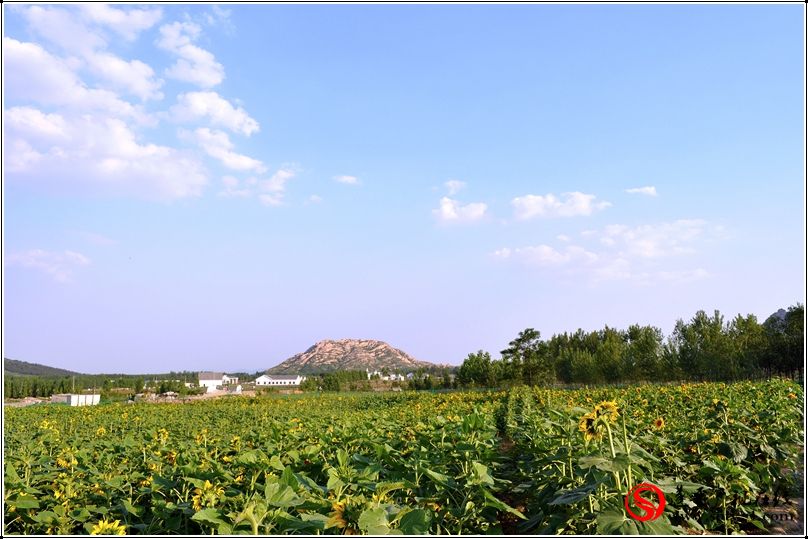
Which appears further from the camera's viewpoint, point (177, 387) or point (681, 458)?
point (177, 387)

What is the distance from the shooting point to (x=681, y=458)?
462 cm

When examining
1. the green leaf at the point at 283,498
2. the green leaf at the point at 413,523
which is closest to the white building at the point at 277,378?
the green leaf at the point at 283,498

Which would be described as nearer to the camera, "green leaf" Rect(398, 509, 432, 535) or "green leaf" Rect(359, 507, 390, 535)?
"green leaf" Rect(359, 507, 390, 535)

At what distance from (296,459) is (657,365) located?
37.7 meters

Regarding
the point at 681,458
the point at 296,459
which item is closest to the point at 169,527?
the point at 296,459

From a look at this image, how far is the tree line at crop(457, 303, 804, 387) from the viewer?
109ft

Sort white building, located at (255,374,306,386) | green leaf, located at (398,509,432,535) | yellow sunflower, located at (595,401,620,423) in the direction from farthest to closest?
1. white building, located at (255,374,306,386)
2. yellow sunflower, located at (595,401,620,423)
3. green leaf, located at (398,509,432,535)

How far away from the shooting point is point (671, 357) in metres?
36.5

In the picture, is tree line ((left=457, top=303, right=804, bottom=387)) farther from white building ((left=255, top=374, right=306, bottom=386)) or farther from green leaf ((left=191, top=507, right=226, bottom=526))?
white building ((left=255, top=374, right=306, bottom=386))

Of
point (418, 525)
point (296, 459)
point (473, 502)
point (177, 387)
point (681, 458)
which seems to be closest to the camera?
point (418, 525)

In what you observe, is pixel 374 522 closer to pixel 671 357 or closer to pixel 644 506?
pixel 644 506

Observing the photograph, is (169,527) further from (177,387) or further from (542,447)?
(177,387)

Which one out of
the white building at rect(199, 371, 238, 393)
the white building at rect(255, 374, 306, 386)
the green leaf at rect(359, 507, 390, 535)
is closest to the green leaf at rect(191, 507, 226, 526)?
the green leaf at rect(359, 507, 390, 535)

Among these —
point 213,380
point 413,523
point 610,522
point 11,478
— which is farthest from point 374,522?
point 213,380
